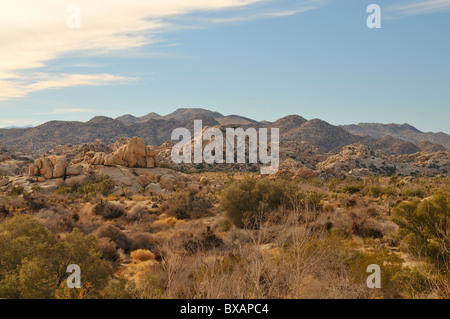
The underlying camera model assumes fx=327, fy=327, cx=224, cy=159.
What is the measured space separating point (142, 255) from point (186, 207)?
12.2m

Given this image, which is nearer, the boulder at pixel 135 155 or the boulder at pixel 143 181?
the boulder at pixel 143 181

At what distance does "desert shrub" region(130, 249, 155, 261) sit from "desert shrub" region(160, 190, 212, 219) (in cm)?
1055

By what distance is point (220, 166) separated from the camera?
79875 mm

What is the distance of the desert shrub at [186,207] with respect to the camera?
90.7ft

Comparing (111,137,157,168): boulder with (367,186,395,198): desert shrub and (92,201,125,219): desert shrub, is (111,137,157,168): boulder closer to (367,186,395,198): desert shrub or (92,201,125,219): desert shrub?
(92,201,125,219): desert shrub

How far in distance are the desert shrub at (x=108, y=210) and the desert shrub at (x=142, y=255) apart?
10.8 metres

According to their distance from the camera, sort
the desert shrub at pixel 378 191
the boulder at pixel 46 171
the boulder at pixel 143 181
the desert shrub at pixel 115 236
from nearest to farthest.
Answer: the desert shrub at pixel 115 236
the desert shrub at pixel 378 191
the boulder at pixel 46 171
the boulder at pixel 143 181

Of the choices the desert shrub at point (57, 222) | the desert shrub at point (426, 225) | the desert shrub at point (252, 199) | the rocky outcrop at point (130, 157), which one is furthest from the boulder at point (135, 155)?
the desert shrub at point (426, 225)

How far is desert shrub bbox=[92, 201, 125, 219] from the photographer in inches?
1042

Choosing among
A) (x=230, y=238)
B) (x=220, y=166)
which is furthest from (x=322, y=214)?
(x=220, y=166)

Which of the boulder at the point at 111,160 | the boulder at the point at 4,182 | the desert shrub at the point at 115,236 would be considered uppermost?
the boulder at the point at 111,160

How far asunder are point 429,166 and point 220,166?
1986 inches

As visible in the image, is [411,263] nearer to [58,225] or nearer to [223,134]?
[58,225]

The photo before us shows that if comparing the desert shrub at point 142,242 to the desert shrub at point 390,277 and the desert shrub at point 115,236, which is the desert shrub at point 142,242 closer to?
the desert shrub at point 115,236
